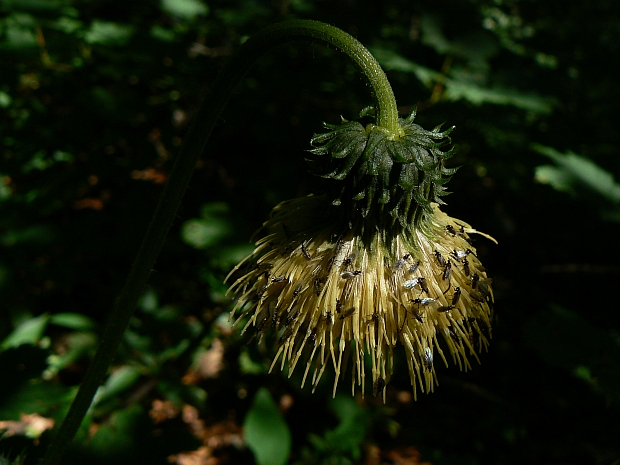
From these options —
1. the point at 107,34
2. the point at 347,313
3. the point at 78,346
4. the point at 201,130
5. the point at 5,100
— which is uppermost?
the point at 201,130

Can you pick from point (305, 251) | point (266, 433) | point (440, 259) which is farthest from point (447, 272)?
point (266, 433)

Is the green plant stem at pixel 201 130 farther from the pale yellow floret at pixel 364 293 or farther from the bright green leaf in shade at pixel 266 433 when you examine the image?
the bright green leaf in shade at pixel 266 433

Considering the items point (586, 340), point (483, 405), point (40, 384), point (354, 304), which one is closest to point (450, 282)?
point (354, 304)

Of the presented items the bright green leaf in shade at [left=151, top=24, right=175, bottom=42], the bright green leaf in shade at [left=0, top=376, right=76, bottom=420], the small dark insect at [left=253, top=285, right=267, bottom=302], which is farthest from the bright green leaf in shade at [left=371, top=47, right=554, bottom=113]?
the bright green leaf in shade at [left=0, top=376, right=76, bottom=420]

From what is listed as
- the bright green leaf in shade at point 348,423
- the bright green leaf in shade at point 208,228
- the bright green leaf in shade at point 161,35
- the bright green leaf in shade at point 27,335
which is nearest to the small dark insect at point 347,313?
the bright green leaf in shade at point 208,228

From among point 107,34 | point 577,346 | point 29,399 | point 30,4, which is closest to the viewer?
point 29,399

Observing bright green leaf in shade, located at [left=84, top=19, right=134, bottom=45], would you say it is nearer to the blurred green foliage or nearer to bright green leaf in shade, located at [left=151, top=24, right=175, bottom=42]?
the blurred green foliage

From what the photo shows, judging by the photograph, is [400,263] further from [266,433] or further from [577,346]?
[266,433]
